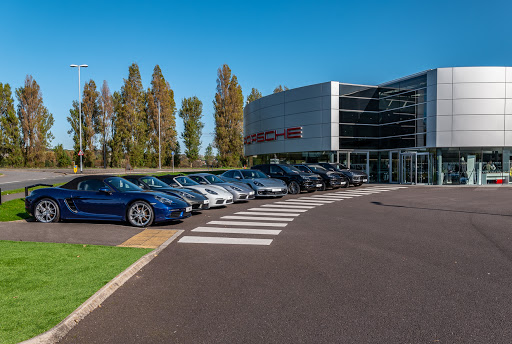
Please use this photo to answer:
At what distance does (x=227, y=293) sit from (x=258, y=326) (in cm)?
107

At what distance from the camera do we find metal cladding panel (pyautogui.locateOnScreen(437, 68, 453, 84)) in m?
28.2

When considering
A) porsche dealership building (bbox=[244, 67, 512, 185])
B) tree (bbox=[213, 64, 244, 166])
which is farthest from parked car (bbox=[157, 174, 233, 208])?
tree (bbox=[213, 64, 244, 166])

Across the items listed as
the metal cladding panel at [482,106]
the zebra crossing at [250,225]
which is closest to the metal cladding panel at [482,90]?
the metal cladding panel at [482,106]

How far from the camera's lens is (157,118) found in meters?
58.5

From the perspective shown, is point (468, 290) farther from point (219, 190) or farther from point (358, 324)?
point (219, 190)

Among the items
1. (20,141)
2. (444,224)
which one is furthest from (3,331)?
(20,141)

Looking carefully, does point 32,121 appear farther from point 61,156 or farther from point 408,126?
point 408,126

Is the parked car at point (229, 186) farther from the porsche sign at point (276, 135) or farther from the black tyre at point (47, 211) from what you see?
the porsche sign at point (276, 135)

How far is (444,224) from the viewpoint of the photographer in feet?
34.3

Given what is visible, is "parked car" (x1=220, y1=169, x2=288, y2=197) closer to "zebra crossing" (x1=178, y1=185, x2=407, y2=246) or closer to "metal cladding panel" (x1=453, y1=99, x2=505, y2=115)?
"zebra crossing" (x1=178, y1=185, x2=407, y2=246)

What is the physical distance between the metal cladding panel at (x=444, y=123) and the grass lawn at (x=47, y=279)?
2695 centimetres

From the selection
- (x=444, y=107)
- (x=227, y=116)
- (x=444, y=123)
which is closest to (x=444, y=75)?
(x=444, y=107)

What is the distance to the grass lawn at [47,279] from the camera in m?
3.79

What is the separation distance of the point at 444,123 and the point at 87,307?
29.4 meters
